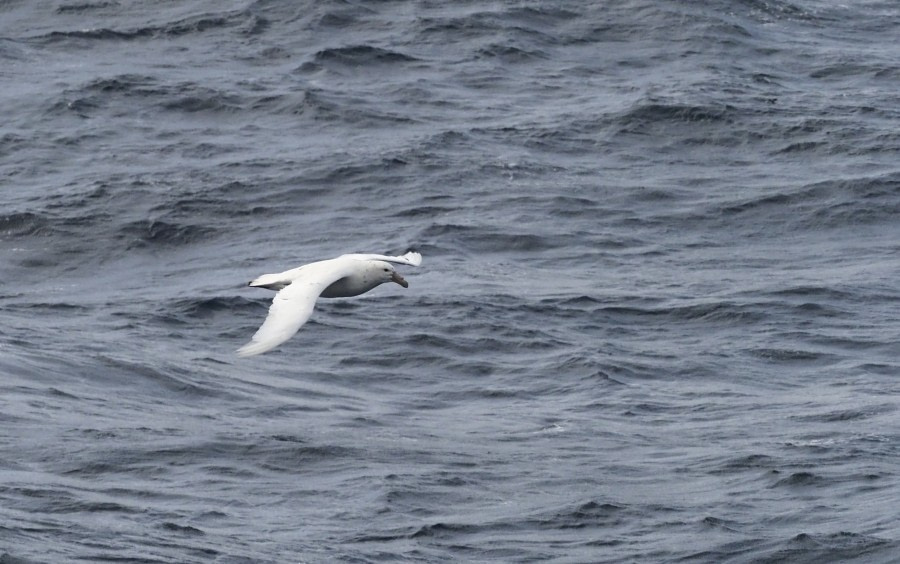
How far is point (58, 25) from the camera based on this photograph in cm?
5181

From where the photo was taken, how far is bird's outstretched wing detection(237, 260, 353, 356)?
19.8 m

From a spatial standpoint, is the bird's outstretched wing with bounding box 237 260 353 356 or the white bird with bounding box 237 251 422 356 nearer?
the bird's outstretched wing with bounding box 237 260 353 356

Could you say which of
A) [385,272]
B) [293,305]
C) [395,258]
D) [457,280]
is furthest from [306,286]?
[457,280]

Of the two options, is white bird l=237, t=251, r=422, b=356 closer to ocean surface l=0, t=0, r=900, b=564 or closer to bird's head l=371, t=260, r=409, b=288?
bird's head l=371, t=260, r=409, b=288

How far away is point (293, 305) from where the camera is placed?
2097 centimetres

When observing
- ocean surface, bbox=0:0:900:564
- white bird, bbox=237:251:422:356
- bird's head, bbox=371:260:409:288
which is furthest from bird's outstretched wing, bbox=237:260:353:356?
ocean surface, bbox=0:0:900:564

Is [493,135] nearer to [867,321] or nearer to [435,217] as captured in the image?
[435,217]

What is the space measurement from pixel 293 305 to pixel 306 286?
2.54 feet

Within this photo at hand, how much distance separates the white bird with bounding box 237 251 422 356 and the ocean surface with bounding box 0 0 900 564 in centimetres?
402

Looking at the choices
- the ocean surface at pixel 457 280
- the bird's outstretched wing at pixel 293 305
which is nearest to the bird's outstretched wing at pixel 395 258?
the bird's outstretched wing at pixel 293 305

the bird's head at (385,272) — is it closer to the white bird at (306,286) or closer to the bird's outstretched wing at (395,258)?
the white bird at (306,286)

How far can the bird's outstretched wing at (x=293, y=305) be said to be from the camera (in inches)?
778

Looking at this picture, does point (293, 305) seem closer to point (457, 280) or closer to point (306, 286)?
point (306, 286)

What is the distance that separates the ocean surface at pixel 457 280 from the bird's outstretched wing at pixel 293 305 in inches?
171
